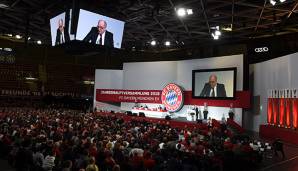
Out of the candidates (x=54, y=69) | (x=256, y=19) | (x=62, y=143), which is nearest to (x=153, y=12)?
(x=256, y=19)

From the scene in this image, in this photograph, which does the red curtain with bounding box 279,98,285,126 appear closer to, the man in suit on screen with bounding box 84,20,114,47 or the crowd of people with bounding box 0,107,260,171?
the crowd of people with bounding box 0,107,260,171

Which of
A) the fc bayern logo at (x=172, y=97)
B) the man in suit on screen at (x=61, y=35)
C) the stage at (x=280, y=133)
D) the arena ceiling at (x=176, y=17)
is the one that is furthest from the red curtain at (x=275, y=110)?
the man in suit on screen at (x=61, y=35)

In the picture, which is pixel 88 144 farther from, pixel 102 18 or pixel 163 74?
pixel 163 74

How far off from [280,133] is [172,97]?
12127 mm

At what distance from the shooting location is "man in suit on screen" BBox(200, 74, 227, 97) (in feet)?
81.9

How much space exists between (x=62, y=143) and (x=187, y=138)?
5.12 m

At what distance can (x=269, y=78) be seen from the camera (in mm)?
21469

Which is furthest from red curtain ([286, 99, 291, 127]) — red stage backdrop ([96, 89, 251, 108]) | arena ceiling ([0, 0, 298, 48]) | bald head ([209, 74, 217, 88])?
bald head ([209, 74, 217, 88])

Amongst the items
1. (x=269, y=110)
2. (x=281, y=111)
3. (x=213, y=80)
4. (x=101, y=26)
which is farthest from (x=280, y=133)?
(x=101, y=26)

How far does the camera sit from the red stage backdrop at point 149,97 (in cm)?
2359

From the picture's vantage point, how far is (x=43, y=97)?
3628cm

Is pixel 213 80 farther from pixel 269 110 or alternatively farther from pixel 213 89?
pixel 269 110

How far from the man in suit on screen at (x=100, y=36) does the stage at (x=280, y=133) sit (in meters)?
10.5

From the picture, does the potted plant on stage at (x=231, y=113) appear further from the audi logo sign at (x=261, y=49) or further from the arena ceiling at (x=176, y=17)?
the arena ceiling at (x=176, y=17)
